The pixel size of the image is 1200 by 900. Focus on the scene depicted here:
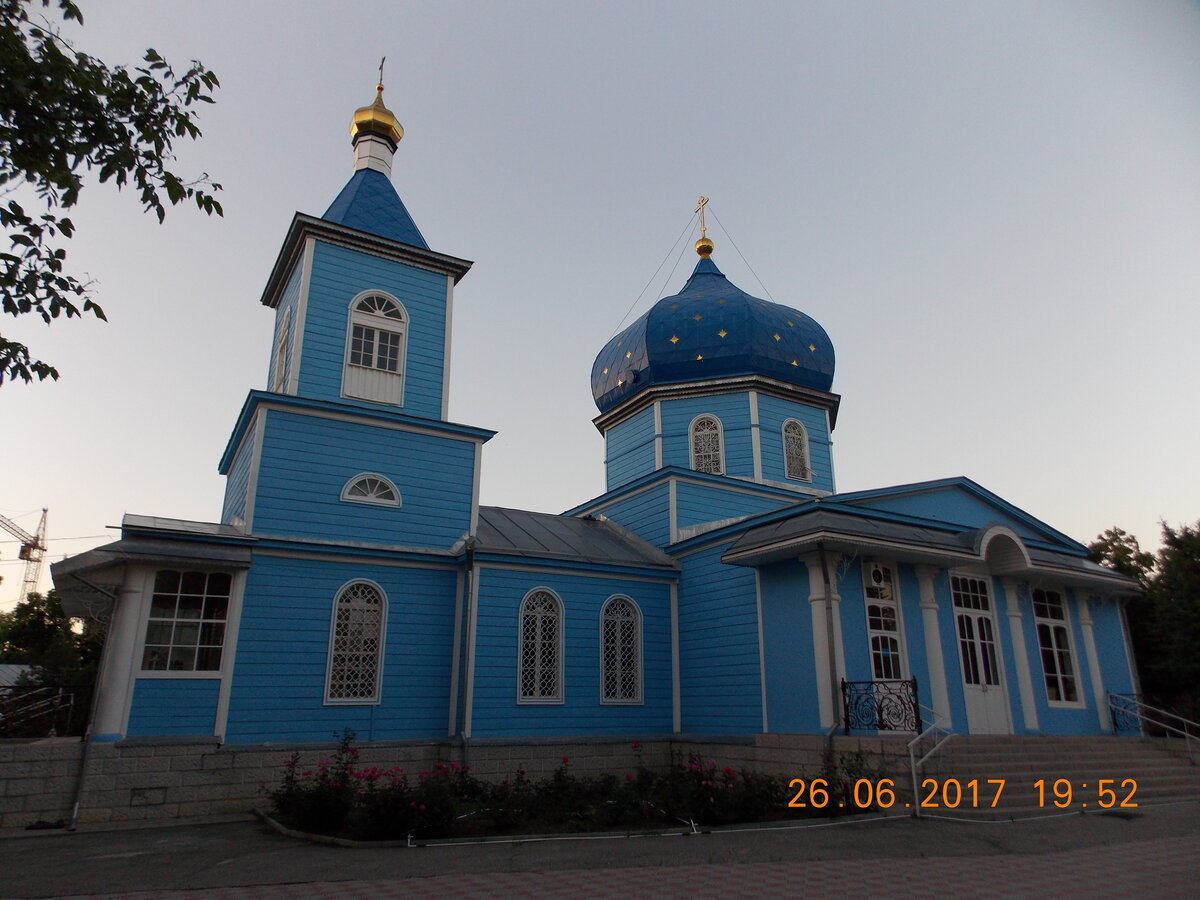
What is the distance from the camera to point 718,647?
13945 mm

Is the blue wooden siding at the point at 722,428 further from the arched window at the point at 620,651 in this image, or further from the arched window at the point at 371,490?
the arched window at the point at 371,490

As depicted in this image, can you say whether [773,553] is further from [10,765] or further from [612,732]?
[10,765]

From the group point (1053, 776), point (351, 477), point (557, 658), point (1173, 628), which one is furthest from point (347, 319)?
point (1173, 628)

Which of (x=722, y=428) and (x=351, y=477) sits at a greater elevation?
(x=722, y=428)

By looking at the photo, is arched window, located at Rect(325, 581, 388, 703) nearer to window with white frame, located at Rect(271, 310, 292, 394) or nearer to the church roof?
window with white frame, located at Rect(271, 310, 292, 394)

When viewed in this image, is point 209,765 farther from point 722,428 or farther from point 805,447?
point 805,447

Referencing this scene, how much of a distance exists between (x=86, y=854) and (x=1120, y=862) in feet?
30.5

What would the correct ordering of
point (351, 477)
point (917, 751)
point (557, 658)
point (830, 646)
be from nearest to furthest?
point (917, 751) < point (830, 646) < point (351, 477) < point (557, 658)

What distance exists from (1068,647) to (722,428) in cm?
765

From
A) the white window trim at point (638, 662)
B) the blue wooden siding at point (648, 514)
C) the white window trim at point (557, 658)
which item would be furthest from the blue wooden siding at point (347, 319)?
the blue wooden siding at point (648, 514)

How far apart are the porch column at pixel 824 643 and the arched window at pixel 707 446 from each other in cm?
561

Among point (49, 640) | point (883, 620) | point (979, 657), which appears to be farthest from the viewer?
point (49, 640)

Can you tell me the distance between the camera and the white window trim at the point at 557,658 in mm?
13047

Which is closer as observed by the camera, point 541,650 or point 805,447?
point 541,650
